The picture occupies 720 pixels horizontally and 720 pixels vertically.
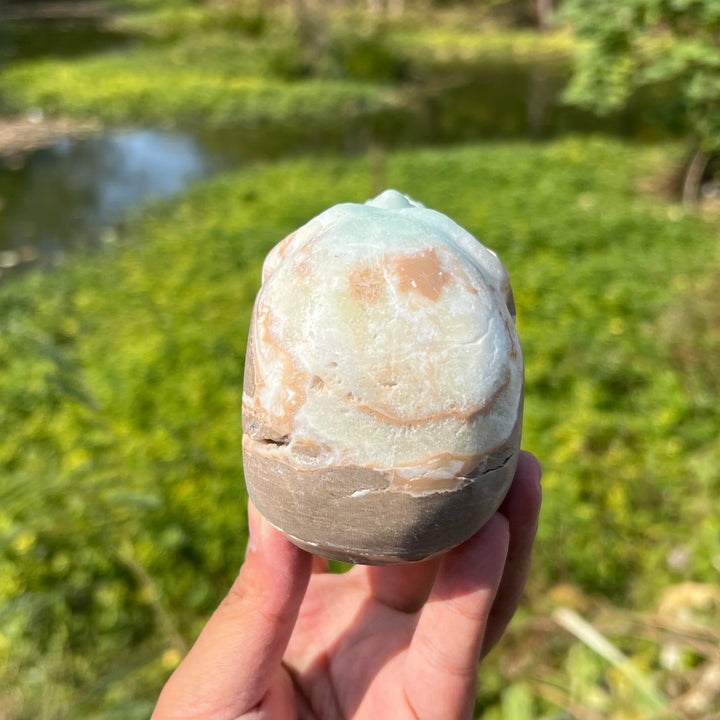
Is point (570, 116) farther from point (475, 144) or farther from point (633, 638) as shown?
point (633, 638)

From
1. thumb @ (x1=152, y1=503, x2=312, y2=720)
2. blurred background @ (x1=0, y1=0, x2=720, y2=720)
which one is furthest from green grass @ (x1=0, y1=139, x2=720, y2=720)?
thumb @ (x1=152, y1=503, x2=312, y2=720)

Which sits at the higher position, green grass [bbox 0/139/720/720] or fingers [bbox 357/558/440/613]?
fingers [bbox 357/558/440/613]

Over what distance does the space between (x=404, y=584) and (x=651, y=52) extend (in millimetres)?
4781

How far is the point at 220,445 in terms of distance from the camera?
3.19 m

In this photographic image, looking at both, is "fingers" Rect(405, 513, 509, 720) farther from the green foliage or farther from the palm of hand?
the green foliage

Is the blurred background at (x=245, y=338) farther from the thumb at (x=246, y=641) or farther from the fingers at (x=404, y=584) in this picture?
the thumb at (x=246, y=641)

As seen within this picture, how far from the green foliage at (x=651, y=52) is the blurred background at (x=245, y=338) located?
0.02m

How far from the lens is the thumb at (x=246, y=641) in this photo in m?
1.16

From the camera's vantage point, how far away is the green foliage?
454 cm

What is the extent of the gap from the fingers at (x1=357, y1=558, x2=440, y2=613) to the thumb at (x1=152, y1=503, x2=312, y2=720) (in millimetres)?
382

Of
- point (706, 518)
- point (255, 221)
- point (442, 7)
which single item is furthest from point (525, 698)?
point (442, 7)

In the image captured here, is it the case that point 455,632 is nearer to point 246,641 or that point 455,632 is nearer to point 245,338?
point 246,641

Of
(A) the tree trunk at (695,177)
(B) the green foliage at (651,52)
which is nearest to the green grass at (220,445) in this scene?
(A) the tree trunk at (695,177)

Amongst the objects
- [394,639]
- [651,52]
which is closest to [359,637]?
[394,639]
